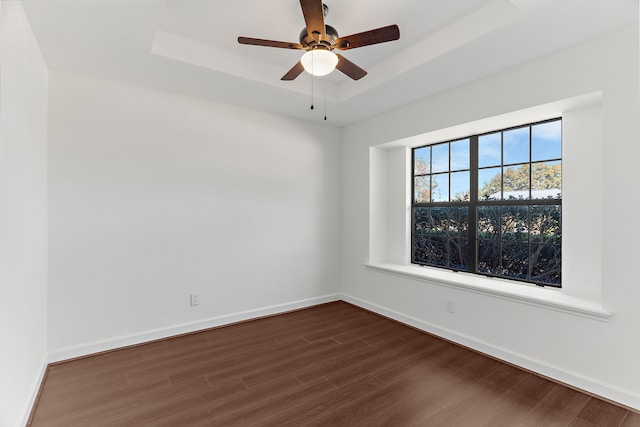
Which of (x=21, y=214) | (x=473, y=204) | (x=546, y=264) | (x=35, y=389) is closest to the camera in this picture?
(x=21, y=214)

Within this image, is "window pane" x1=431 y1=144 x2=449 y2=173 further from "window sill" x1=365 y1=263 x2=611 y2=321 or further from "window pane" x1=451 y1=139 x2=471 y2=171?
"window sill" x1=365 y1=263 x2=611 y2=321

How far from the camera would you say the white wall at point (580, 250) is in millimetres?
2049

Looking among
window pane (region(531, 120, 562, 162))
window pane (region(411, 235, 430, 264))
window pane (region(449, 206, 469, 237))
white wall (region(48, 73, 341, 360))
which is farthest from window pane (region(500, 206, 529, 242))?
white wall (region(48, 73, 341, 360))

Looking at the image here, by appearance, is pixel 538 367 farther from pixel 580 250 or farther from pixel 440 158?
pixel 440 158

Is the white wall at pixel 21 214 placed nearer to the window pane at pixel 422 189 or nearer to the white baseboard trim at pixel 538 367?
the white baseboard trim at pixel 538 367

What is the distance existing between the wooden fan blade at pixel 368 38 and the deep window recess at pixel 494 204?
190cm

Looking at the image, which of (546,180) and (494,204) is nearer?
(546,180)

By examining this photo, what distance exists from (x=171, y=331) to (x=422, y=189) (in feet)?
10.9

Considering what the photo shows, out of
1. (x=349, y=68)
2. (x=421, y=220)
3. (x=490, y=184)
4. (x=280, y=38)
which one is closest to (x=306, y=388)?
(x=349, y=68)

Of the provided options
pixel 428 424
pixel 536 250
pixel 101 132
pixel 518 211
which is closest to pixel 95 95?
pixel 101 132

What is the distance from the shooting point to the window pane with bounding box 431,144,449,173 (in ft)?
12.2

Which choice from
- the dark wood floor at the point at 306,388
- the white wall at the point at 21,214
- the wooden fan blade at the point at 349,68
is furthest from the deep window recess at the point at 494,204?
the white wall at the point at 21,214

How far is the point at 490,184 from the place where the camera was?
3.25 meters

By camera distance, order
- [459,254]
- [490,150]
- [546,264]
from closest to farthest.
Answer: [546,264], [490,150], [459,254]
